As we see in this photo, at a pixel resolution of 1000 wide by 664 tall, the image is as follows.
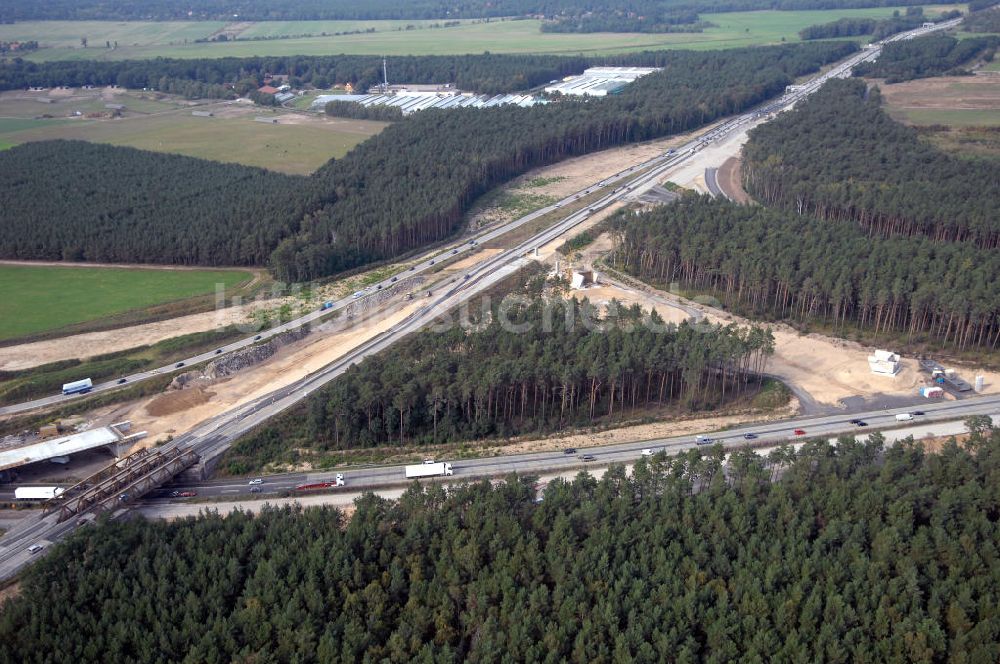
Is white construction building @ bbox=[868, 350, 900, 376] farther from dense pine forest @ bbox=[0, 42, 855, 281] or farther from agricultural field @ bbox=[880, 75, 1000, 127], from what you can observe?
agricultural field @ bbox=[880, 75, 1000, 127]

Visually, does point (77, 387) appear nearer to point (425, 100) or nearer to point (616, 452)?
point (616, 452)

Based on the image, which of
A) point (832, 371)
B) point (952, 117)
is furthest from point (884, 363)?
point (952, 117)

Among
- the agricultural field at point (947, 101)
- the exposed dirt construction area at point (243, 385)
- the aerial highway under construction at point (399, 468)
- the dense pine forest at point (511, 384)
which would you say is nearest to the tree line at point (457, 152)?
the aerial highway under construction at point (399, 468)

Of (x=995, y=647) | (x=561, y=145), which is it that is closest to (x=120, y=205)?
(x=561, y=145)

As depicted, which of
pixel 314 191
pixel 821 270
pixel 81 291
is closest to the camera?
pixel 821 270

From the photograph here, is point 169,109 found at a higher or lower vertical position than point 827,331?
higher

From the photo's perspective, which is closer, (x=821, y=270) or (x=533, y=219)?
(x=821, y=270)

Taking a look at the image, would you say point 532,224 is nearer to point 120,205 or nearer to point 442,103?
point 120,205
